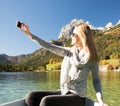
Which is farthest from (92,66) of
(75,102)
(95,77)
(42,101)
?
(42,101)

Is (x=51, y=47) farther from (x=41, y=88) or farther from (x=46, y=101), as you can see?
(x=41, y=88)

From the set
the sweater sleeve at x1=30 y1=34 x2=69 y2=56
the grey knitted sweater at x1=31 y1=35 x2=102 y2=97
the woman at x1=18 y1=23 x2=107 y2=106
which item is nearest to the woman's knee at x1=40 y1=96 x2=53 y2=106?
the woman at x1=18 y1=23 x2=107 y2=106

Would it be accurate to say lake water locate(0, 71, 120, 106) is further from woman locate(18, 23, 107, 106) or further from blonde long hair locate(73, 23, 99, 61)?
blonde long hair locate(73, 23, 99, 61)

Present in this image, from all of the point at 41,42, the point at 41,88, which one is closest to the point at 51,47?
the point at 41,42

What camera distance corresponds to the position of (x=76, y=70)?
15.9ft

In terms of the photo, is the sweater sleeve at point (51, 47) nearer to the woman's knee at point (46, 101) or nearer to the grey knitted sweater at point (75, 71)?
the grey knitted sweater at point (75, 71)

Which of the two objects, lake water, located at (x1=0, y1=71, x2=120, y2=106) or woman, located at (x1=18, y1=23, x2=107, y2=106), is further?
lake water, located at (x1=0, y1=71, x2=120, y2=106)

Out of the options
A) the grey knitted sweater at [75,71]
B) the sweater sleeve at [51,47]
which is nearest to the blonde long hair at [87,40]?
the grey knitted sweater at [75,71]

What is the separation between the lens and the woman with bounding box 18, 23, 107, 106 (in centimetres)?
471

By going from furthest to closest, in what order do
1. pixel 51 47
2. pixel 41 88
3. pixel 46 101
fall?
pixel 41 88
pixel 51 47
pixel 46 101

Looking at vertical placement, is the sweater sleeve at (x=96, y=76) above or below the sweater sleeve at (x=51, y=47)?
below

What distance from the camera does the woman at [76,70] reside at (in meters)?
4.71

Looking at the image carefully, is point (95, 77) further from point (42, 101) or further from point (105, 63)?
point (105, 63)

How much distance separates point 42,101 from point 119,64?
165236mm
